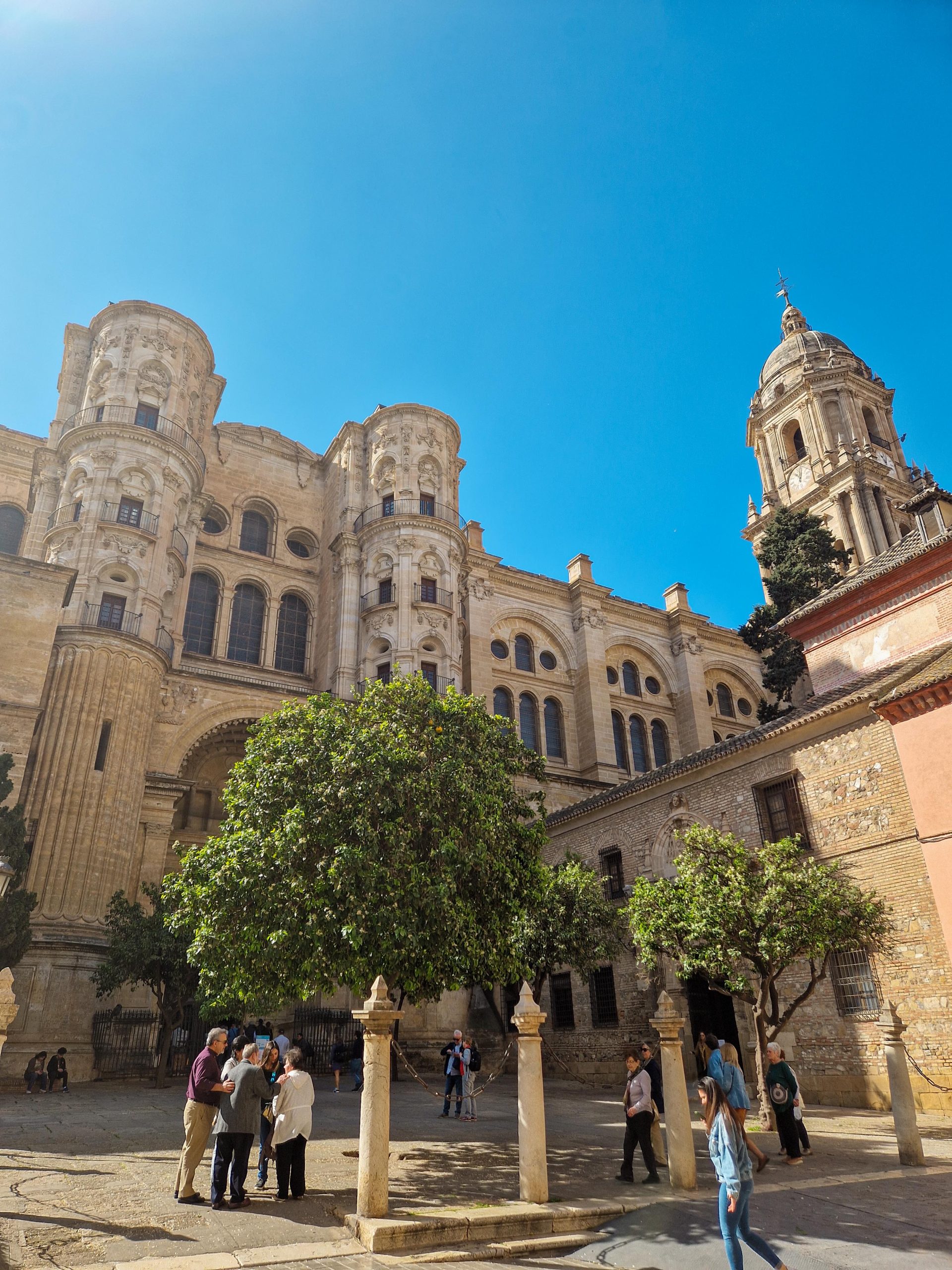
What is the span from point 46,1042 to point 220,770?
11.7 metres

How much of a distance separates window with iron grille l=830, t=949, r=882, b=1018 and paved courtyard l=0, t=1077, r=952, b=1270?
1741mm

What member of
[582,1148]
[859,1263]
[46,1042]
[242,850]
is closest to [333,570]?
[46,1042]

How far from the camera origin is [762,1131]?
42.2 ft

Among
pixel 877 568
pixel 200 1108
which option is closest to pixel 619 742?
pixel 877 568

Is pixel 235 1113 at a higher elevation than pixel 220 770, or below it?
below

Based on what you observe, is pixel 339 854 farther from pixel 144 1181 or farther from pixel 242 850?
pixel 144 1181

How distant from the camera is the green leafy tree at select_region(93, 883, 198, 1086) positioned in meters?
20.2

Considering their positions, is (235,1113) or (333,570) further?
(333,570)

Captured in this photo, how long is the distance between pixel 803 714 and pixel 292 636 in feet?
76.3

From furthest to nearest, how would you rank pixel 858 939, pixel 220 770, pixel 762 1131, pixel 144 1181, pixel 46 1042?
pixel 220 770 < pixel 46 1042 < pixel 858 939 < pixel 762 1131 < pixel 144 1181

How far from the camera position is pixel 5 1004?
29.8 ft

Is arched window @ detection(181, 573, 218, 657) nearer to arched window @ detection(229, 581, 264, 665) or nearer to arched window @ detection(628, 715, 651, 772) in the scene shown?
arched window @ detection(229, 581, 264, 665)

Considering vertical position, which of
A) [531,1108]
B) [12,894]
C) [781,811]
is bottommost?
[531,1108]

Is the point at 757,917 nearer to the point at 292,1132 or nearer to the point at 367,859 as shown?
the point at 367,859
